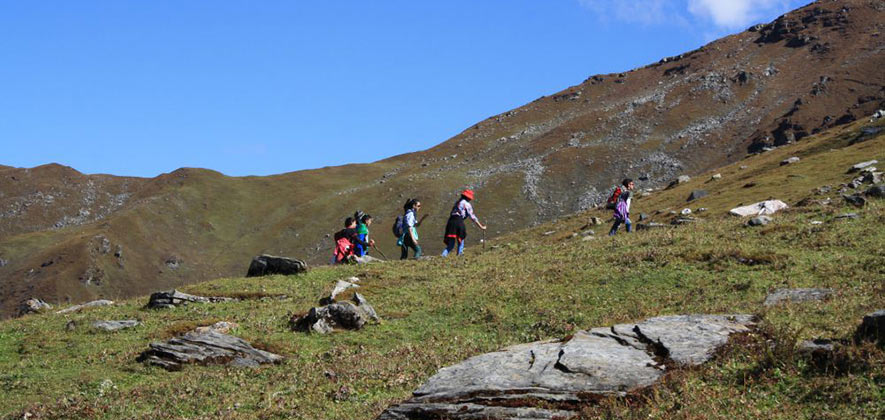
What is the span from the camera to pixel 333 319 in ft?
72.5

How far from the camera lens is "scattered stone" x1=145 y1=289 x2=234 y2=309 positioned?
1053 inches

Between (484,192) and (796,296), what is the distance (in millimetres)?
144448

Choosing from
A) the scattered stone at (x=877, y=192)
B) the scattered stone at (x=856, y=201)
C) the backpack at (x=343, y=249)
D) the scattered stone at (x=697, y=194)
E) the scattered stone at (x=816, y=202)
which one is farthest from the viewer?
the scattered stone at (x=697, y=194)

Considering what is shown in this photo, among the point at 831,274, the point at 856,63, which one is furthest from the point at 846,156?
the point at 856,63

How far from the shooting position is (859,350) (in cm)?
1080

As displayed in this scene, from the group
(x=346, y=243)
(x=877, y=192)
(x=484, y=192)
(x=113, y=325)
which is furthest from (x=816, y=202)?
(x=484, y=192)

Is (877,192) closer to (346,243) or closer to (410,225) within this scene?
(410,225)

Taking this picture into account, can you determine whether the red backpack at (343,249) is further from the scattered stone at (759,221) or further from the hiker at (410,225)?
the scattered stone at (759,221)

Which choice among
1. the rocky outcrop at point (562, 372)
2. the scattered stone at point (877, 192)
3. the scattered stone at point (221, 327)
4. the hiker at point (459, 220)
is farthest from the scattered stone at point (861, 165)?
the scattered stone at point (221, 327)

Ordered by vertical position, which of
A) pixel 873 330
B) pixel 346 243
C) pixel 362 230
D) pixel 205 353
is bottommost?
pixel 873 330

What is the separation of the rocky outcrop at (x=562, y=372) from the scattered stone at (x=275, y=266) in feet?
66.2

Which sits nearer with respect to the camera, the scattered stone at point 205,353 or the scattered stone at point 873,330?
the scattered stone at point 873,330

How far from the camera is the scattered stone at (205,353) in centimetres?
1836

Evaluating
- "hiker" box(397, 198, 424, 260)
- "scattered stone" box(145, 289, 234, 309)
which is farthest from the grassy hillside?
"hiker" box(397, 198, 424, 260)
